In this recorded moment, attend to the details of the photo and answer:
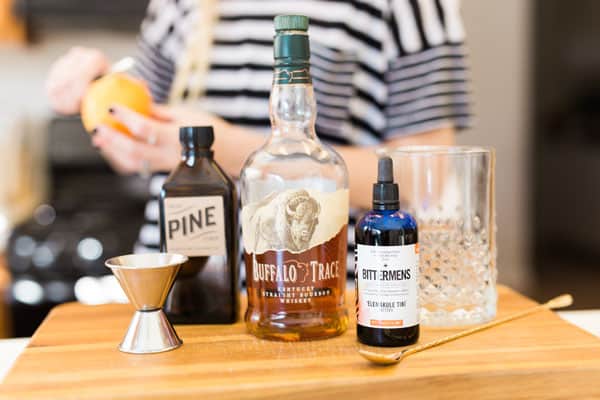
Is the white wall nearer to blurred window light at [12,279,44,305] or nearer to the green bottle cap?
blurred window light at [12,279,44,305]

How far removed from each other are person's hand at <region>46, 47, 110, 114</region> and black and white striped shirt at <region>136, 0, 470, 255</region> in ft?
0.84

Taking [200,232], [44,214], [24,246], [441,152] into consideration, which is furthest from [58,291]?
[441,152]

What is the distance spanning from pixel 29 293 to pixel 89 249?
199 mm

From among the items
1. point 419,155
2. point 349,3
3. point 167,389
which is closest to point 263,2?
point 349,3

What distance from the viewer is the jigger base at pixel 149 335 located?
73 centimetres

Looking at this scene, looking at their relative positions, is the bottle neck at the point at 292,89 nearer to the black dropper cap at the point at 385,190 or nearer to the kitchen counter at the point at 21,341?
the black dropper cap at the point at 385,190

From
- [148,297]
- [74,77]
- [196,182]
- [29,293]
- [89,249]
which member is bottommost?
[29,293]

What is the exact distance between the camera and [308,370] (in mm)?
657

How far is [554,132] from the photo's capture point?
3.31 m

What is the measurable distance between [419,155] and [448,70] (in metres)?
0.38

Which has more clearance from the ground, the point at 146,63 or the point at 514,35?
the point at 514,35

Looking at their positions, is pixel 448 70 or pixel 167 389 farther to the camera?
pixel 448 70

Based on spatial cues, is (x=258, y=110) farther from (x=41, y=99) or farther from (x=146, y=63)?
(x=41, y=99)

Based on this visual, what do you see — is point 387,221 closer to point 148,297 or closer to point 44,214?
point 148,297
